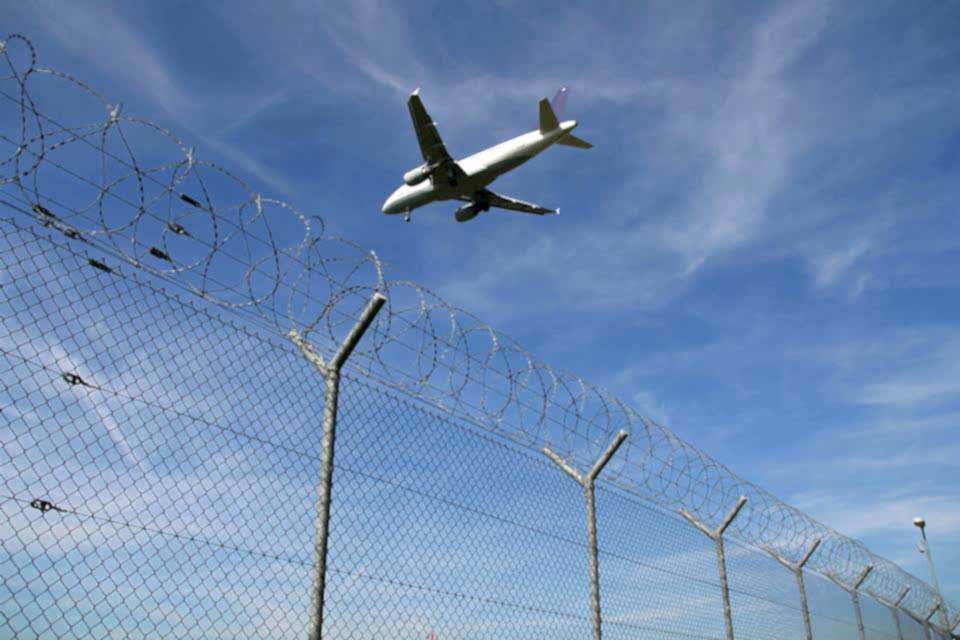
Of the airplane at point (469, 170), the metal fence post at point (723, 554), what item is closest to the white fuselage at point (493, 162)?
the airplane at point (469, 170)

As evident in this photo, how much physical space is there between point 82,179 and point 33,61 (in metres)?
0.63

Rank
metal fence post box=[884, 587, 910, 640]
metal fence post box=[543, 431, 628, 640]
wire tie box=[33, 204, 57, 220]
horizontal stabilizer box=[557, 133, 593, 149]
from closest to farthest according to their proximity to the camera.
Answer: wire tie box=[33, 204, 57, 220] → metal fence post box=[543, 431, 628, 640] → metal fence post box=[884, 587, 910, 640] → horizontal stabilizer box=[557, 133, 593, 149]

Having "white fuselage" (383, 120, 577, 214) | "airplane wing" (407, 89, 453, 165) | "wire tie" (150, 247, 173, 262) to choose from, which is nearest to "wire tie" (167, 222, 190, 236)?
"wire tie" (150, 247, 173, 262)

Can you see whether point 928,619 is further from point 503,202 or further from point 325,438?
point 325,438

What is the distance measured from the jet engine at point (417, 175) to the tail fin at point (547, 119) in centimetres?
403

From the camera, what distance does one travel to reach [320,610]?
4.49m

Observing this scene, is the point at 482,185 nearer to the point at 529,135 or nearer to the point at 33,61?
the point at 529,135

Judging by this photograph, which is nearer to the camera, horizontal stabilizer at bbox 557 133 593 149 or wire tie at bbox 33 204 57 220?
wire tie at bbox 33 204 57 220

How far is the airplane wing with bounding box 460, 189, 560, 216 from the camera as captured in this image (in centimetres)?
2255

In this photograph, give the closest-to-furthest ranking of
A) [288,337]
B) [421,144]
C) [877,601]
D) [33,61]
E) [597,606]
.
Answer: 1. [33,61]
2. [288,337]
3. [597,606]
4. [877,601]
5. [421,144]

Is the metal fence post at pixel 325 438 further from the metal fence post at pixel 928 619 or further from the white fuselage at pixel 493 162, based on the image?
the metal fence post at pixel 928 619

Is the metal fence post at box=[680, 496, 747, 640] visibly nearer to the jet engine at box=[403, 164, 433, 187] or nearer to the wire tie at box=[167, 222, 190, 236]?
the wire tie at box=[167, 222, 190, 236]

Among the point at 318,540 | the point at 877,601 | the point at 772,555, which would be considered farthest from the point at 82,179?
the point at 877,601

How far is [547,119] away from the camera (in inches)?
861
